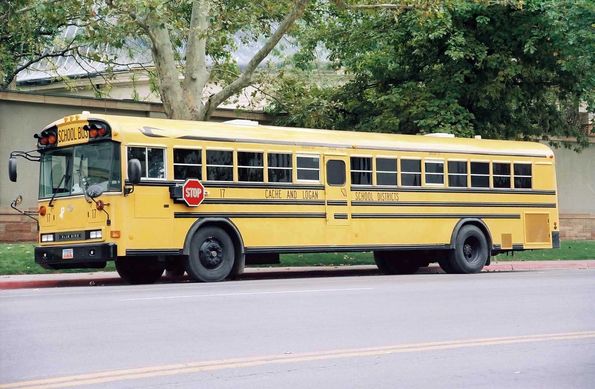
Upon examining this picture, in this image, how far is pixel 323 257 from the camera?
85.5ft

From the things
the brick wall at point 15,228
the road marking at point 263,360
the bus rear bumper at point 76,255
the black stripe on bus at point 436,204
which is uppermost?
the black stripe on bus at point 436,204

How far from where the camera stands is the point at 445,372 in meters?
8.41

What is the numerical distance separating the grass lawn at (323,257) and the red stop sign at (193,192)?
435cm

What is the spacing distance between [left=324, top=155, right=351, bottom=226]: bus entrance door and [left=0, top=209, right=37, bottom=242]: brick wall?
9.61 m

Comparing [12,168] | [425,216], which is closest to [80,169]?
[12,168]

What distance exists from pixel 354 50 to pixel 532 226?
8.64 m

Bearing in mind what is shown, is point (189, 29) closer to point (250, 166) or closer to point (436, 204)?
point (250, 166)

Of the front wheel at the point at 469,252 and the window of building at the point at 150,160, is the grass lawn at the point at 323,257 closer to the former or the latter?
the front wheel at the point at 469,252

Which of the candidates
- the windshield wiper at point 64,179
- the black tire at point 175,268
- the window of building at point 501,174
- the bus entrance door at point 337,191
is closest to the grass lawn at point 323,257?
the black tire at point 175,268

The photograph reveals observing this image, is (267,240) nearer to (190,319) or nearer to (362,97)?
(190,319)

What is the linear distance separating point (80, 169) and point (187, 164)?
5.95ft

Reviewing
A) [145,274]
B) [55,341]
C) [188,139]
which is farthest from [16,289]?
[55,341]

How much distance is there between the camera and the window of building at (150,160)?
18.4 metres

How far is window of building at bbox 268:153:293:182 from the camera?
20.3m
